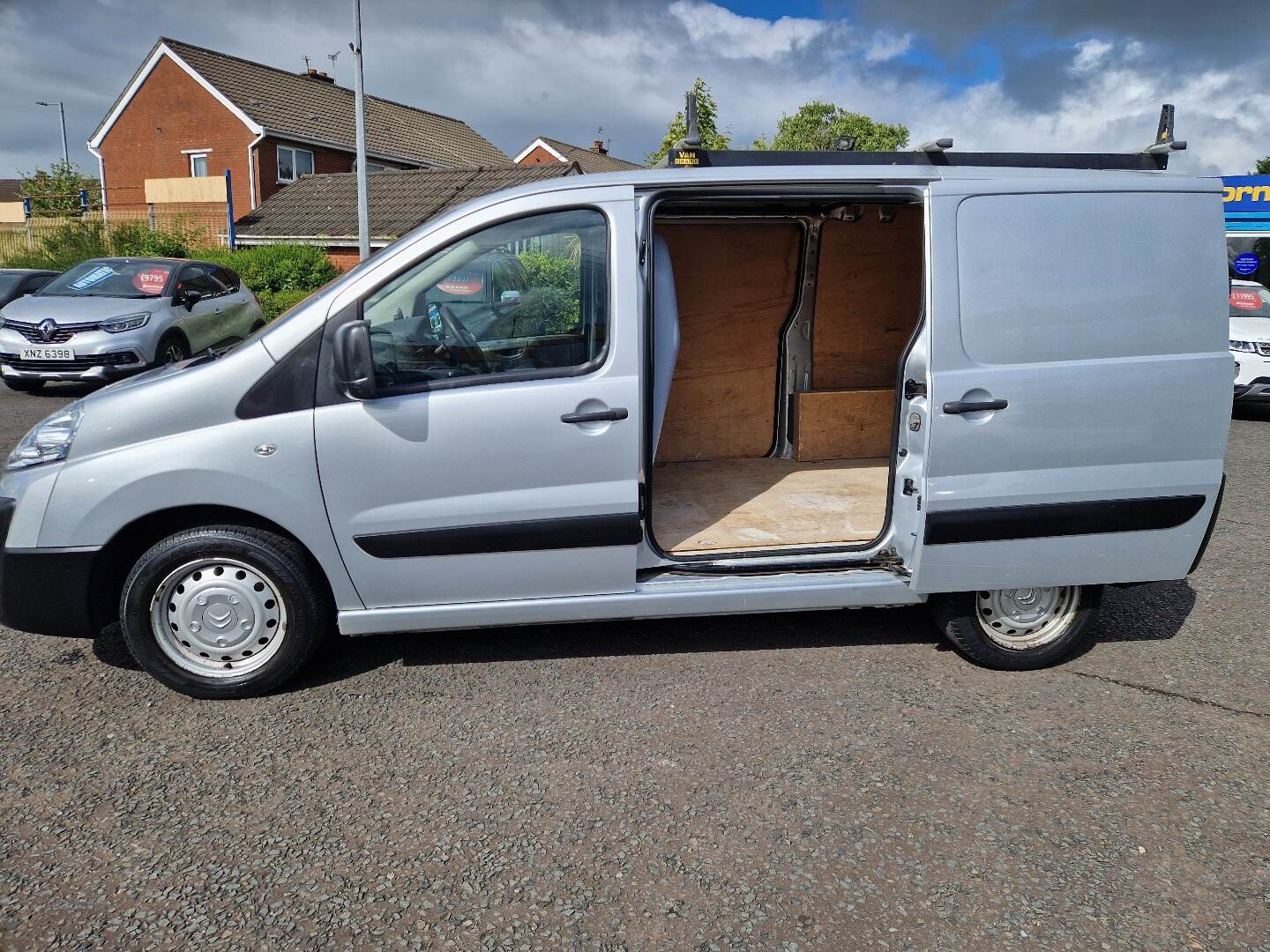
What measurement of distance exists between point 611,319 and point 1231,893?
2.60 meters

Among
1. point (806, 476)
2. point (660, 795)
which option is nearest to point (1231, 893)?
point (660, 795)

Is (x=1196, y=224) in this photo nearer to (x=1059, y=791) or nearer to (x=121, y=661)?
(x=1059, y=791)

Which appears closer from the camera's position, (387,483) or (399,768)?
(399,768)

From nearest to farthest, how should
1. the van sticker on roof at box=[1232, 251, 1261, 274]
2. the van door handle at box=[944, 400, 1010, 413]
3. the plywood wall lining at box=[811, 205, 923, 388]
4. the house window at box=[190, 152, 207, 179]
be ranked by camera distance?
the van door handle at box=[944, 400, 1010, 413] → the plywood wall lining at box=[811, 205, 923, 388] → the van sticker on roof at box=[1232, 251, 1261, 274] → the house window at box=[190, 152, 207, 179]

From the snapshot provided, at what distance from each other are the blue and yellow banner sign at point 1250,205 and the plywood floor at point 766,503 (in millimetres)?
12264

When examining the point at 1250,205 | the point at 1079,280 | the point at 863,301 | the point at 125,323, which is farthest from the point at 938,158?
the point at 1250,205

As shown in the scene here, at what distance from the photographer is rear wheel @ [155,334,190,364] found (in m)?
11.0

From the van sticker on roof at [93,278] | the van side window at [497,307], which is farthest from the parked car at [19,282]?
the van side window at [497,307]

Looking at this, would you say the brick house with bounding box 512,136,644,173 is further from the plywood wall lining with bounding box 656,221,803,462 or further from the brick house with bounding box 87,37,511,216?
the plywood wall lining with bounding box 656,221,803,462

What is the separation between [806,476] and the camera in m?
5.58

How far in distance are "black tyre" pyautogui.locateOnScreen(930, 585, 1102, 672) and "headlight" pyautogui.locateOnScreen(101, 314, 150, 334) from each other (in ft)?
32.5

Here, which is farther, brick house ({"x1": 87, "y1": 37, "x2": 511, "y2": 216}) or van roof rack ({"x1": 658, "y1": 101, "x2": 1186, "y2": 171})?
brick house ({"x1": 87, "y1": 37, "x2": 511, "y2": 216})

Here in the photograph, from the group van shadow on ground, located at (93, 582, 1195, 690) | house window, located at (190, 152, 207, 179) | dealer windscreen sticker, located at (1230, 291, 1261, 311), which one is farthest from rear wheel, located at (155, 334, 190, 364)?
house window, located at (190, 152, 207, 179)

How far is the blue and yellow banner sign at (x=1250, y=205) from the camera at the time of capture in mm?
14539
